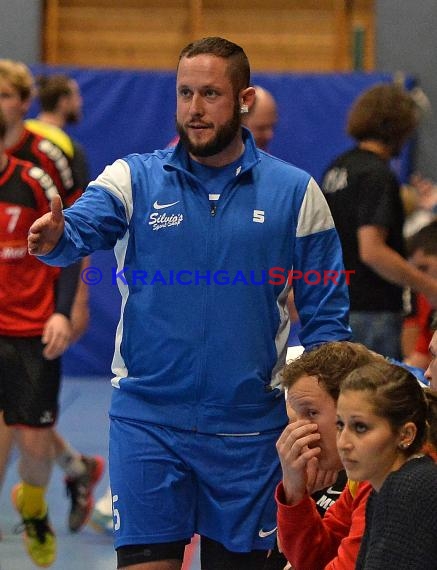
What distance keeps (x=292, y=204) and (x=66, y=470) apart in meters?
2.81

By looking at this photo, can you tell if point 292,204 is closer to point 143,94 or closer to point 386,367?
point 386,367

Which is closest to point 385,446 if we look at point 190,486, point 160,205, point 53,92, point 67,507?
point 190,486

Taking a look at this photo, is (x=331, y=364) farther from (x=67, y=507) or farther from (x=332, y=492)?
(x=67, y=507)

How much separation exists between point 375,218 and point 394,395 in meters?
2.73

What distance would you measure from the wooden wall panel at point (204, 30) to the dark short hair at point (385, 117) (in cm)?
595

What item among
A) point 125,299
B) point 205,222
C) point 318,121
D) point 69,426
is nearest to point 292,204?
point 205,222

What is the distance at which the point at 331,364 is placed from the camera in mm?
3012

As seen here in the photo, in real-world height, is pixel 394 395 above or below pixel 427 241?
above

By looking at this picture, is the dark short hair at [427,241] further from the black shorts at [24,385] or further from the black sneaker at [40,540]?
the black sneaker at [40,540]

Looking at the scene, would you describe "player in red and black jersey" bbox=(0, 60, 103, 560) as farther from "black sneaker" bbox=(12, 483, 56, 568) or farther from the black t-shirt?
the black t-shirt

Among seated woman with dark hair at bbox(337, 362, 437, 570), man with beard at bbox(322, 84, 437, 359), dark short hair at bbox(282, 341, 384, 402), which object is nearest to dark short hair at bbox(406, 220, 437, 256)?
man with beard at bbox(322, 84, 437, 359)

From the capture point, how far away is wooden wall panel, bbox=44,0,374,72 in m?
11.4

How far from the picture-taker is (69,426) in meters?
8.27

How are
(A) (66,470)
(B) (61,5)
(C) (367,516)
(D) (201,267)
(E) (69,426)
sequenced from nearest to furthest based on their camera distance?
1. (C) (367,516)
2. (D) (201,267)
3. (A) (66,470)
4. (E) (69,426)
5. (B) (61,5)
